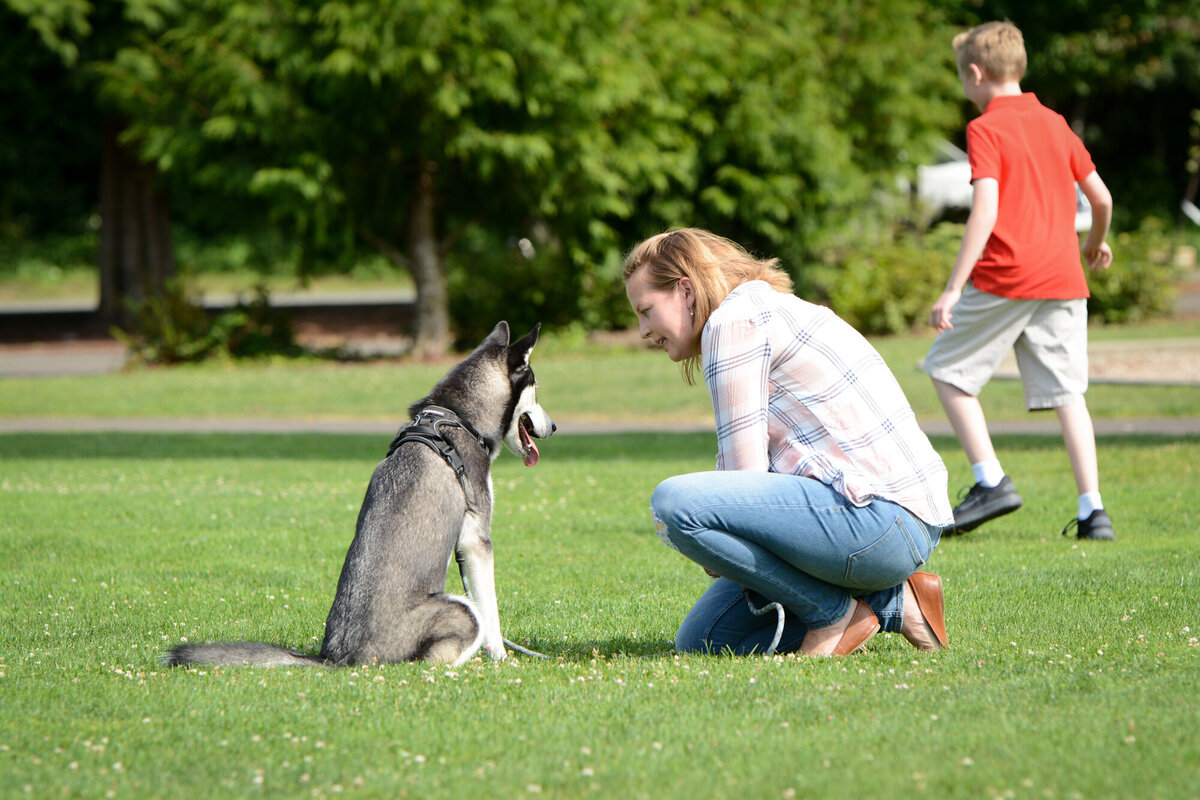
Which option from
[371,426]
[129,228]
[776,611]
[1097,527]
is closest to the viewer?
[776,611]

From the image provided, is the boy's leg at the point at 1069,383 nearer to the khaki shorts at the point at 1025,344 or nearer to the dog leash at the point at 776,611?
the khaki shorts at the point at 1025,344

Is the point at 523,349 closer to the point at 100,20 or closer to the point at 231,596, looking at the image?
the point at 231,596

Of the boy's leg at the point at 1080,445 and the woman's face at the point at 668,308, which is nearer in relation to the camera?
the woman's face at the point at 668,308

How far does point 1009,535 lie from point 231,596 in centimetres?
415

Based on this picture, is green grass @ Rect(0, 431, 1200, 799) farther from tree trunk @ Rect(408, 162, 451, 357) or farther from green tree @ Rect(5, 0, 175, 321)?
green tree @ Rect(5, 0, 175, 321)

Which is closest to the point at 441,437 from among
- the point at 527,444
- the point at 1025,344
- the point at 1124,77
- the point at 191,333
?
the point at 527,444

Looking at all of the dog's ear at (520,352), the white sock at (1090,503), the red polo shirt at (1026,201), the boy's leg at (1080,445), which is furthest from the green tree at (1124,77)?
the dog's ear at (520,352)

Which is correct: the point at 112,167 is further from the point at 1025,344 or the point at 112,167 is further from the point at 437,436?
the point at 437,436

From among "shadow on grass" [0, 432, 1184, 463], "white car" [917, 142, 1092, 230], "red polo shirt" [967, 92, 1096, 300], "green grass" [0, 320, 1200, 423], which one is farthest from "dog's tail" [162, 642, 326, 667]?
"white car" [917, 142, 1092, 230]

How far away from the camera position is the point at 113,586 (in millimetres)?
5770

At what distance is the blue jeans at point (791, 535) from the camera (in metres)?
3.85

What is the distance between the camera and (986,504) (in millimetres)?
6188

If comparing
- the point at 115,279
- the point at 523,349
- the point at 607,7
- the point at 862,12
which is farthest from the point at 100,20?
the point at 523,349

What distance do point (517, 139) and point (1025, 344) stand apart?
1285cm
